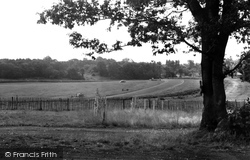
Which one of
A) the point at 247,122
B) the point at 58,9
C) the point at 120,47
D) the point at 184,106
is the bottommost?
the point at 184,106

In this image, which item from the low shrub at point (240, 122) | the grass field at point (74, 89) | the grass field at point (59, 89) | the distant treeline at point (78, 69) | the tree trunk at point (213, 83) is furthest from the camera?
the distant treeline at point (78, 69)

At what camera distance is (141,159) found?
7543 mm

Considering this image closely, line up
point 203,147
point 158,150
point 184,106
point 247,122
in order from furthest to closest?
point 184,106, point 247,122, point 203,147, point 158,150

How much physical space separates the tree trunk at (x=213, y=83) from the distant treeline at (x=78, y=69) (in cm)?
5876

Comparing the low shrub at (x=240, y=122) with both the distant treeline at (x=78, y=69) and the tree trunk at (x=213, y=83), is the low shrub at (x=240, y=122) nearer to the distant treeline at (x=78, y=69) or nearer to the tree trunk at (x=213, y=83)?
the tree trunk at (x=213, y=83)

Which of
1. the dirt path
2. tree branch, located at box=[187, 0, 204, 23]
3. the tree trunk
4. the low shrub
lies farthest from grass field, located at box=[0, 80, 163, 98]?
the low shrub

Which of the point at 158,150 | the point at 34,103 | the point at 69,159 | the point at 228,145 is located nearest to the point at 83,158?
the point at 69,159

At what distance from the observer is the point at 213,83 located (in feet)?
40.1

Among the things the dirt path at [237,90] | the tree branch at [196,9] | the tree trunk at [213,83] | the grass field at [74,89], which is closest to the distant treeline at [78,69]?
the grass field at [74,89]

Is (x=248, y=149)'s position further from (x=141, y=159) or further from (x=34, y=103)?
(x=34, y=103)

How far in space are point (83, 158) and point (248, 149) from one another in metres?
5.21

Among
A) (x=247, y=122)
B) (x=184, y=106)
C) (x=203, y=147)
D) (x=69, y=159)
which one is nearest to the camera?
(x=69, y=159)

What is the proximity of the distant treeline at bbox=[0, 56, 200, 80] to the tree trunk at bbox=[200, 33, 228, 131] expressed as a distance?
5876 cm

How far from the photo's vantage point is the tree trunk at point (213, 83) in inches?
469
